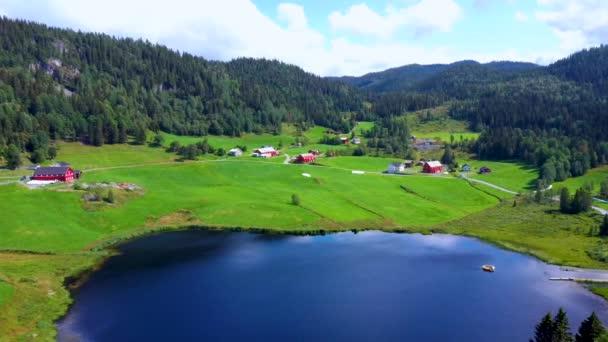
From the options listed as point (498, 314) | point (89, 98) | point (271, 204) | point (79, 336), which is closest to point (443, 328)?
point (498, 314)

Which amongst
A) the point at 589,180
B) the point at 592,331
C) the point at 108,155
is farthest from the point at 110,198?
the point at 589,180

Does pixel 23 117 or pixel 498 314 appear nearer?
pixel 498 314

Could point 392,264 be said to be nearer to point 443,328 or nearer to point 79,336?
point 443,328

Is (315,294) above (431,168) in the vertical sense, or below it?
below

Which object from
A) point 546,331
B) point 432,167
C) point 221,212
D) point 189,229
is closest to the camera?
point 546,331

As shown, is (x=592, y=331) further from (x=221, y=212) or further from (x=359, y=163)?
(x=359, y=163)

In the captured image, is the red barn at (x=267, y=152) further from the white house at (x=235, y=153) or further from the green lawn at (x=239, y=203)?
the green lawn at (x=239, y=203)
